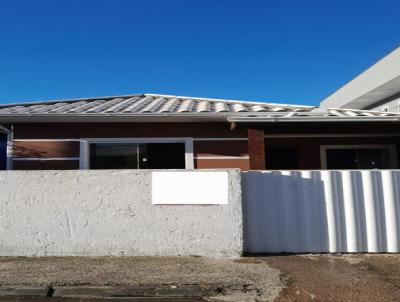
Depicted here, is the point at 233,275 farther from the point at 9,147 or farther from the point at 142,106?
the point at 9,147

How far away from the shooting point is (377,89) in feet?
50.3

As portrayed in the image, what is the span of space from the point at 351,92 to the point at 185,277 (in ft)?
44.9

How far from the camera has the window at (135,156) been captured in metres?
11.0

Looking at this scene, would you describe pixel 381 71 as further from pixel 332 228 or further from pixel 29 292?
pixel 29 292

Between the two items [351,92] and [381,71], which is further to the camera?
[351,92]

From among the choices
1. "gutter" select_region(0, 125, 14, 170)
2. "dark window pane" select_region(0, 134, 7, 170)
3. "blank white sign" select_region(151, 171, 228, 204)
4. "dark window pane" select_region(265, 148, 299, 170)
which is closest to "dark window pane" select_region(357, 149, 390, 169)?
"dark window pane" select_region(265, 148, 299, 170)

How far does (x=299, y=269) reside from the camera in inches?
268

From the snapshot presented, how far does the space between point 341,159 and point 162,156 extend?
15.7 feet

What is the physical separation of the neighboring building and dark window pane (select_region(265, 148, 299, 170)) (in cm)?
456

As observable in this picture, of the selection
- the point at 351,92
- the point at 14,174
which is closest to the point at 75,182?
the point at 14,174

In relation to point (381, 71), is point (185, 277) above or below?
below

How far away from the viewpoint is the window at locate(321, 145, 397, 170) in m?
11.7

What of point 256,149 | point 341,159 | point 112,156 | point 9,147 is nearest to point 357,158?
point 341,159

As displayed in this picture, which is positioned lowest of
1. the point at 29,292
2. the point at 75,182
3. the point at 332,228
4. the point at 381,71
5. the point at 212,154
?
the point at 29,292
